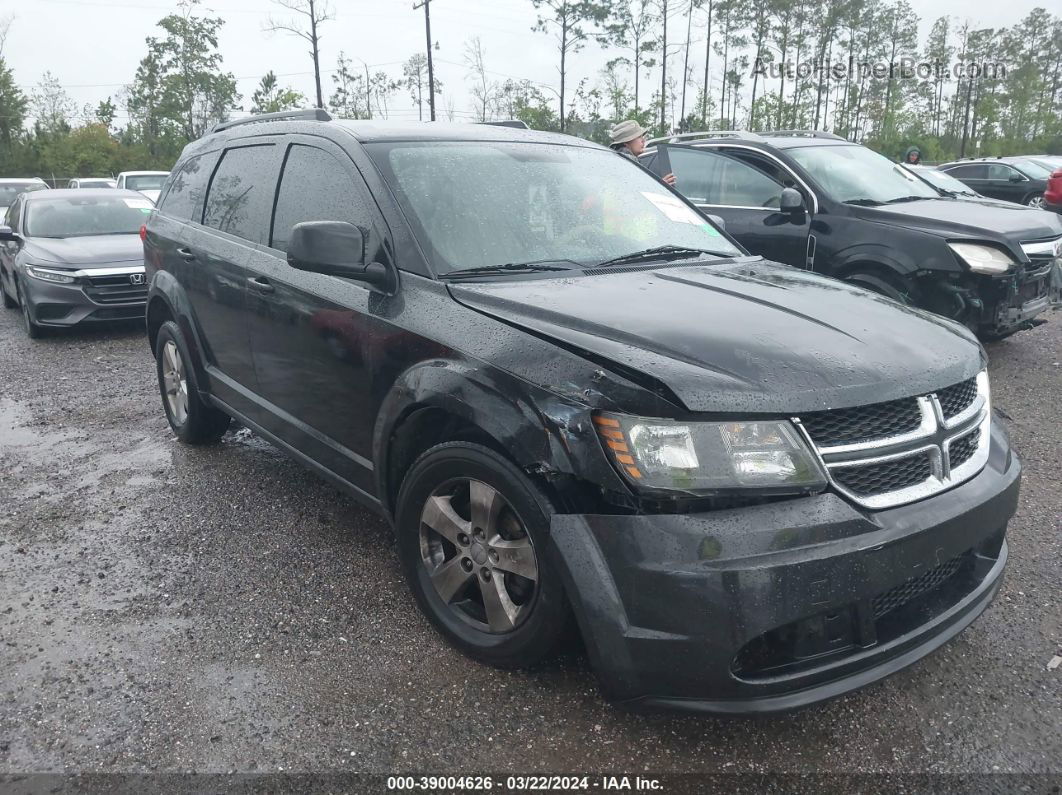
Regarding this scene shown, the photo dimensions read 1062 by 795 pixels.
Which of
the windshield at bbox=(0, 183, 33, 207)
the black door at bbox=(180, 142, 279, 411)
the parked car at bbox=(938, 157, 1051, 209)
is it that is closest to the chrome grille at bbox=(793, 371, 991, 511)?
the black door at bbox=(180, 142, 279, 411)

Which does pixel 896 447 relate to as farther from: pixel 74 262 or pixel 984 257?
pixel 74 262

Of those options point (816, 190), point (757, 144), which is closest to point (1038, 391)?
point (816, 190)

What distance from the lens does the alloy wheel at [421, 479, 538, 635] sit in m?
2.51

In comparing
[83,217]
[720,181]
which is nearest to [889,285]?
Result: [720,181]

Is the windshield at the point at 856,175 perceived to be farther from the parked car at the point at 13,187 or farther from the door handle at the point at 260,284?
the parked car at the point at 13,187

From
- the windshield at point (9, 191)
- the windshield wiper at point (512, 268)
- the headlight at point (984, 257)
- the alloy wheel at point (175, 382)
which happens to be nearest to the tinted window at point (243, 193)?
the alloy wheel at point (175, 382)

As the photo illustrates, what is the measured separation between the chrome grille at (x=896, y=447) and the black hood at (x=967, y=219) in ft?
13.6

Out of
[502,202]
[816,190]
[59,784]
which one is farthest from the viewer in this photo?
[816,190]

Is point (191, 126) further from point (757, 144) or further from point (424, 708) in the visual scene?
point (424, 708)

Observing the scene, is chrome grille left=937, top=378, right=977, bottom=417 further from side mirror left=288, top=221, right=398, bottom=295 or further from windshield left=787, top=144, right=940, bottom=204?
windshield left=787, top=144, right=940, bottom=204

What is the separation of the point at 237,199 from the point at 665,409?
291 centimetres

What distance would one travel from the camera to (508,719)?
2.53 meters

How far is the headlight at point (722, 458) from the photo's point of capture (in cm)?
208

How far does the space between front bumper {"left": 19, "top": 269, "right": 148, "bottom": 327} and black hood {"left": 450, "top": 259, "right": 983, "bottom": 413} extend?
22.9 ft
